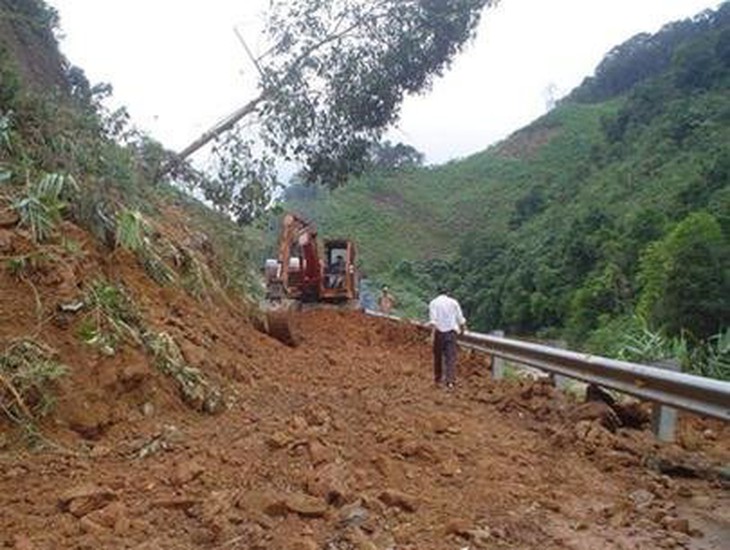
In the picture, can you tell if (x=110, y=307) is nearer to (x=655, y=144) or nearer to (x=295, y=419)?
(x=295, y=419)

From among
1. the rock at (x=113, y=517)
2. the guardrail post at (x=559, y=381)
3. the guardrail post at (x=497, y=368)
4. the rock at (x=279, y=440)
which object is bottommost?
the guardrail post at (x=497, y=368)

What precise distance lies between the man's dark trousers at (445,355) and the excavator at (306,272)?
31.9 feet

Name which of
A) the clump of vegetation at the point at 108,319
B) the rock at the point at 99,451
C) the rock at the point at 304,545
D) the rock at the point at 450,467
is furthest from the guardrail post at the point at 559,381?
the rock at the point at 304,545

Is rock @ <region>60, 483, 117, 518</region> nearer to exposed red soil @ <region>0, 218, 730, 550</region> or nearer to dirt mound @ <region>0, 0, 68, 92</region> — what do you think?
exposed red soil @ <region>0, 218, 730, 550</region>

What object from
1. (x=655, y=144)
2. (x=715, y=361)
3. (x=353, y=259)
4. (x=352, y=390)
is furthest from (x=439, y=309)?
(x=655, y=144)

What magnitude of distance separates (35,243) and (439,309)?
565 centimetres

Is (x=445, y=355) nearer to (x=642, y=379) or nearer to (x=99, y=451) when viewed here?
(x=642, y=379)

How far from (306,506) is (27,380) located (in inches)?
82.9

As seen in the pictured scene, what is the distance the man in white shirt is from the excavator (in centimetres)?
940

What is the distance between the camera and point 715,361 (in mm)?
8047

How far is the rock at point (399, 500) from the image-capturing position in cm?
399

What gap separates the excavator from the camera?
789 inches

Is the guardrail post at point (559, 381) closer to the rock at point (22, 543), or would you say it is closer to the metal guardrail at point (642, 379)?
the metal guardrail at point (642, 379)

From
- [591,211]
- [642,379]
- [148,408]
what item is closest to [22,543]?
[148,408]
